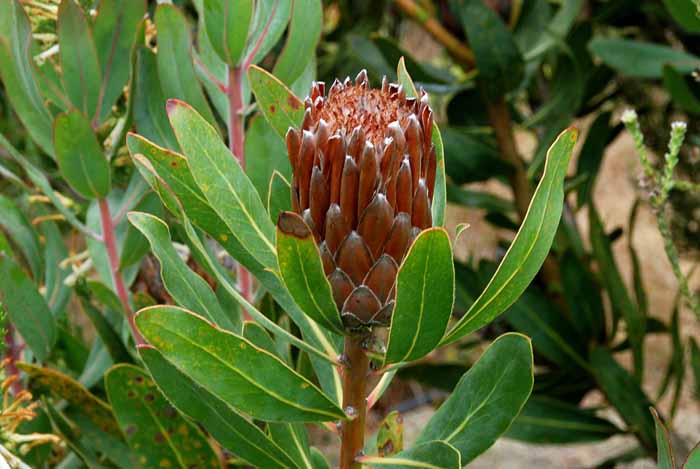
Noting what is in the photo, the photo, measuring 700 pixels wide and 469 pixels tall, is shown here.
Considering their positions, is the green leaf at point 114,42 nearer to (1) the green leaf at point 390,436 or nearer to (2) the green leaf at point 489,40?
(1) the green leaf at point 390,436

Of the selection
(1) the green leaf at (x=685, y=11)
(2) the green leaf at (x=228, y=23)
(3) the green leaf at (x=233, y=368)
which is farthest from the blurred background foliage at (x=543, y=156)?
(3) the green leaf at (x=233, y=368)

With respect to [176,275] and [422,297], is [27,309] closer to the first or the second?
[176,275]

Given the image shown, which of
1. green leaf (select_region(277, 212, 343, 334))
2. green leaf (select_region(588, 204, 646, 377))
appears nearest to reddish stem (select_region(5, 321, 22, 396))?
green leaf (select_region(277, 212, 343, 334))

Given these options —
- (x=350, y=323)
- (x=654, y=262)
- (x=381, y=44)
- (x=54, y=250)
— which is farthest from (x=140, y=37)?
(x=654, y=262)

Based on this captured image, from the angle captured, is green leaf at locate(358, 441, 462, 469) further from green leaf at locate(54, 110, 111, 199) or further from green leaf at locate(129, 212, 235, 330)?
green leaf at locate(54, 110, 111, 199)

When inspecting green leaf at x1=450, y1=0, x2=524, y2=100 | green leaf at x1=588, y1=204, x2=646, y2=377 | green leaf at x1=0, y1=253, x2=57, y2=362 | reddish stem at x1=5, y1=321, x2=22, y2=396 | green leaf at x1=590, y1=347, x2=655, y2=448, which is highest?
green leaf at x1=450, y1=0, x2=524, y2=100

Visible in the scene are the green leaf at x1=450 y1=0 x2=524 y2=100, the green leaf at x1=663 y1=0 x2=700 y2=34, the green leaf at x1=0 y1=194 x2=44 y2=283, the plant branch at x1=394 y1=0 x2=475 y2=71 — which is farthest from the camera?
the plant branch at x1=394 y1=0 x2=475 y2=71

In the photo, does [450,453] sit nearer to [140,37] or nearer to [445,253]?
[445,253]

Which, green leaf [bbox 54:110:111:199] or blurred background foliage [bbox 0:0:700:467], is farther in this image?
blurred background foliage [bbox 0:0:700:467]
